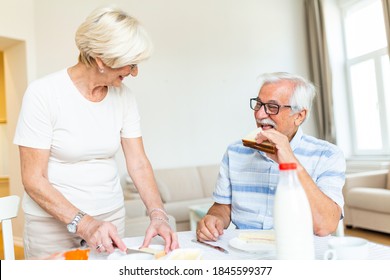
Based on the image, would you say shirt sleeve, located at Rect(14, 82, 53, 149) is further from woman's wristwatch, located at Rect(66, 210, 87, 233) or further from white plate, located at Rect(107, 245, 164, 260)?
white plate, located at Rect(107, 245, 164, 260)

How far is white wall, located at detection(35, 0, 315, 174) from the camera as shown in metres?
4.07

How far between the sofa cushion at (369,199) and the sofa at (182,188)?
1.31 meters

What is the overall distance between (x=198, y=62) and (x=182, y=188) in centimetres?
147

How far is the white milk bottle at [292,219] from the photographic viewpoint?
57 cm

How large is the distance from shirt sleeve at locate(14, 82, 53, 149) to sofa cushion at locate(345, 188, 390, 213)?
2.95m

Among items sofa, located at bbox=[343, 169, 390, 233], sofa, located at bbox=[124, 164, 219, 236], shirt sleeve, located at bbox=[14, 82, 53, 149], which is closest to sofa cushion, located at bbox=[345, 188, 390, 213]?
sofa, located at bbox=[343, 169, 390, 233]

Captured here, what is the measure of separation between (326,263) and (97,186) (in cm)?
71

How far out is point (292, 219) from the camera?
22.3 inches

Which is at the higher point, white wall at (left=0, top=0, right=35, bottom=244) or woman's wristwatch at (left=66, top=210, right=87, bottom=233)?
white wall at (left=0, top=0, right=35, bottom=244)

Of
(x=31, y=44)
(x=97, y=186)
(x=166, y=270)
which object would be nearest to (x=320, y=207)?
(x=166, y=270)

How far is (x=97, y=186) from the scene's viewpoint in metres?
1.14

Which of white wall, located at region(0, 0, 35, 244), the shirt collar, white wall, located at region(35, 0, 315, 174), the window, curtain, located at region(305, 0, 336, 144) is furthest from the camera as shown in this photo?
curtain, located at region(305, 0, 336, 144)

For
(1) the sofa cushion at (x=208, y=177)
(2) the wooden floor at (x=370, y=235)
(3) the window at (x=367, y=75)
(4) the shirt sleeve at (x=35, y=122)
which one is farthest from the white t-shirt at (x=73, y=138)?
(3) the window at (x=367, y=75)

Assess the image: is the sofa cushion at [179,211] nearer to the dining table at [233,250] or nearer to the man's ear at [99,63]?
the dining table at [233,250]
